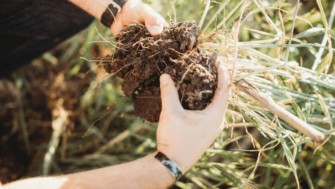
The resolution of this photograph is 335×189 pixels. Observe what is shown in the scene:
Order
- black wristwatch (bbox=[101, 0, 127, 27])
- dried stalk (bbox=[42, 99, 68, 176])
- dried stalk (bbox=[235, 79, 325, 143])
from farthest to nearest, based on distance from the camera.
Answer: dried stalk (bbox=[42, 99, 68, 176]), black wristwatch (bbox=[101, 0, 127, 27]), dried stalk (bbox=[235, 79, 325, 143])

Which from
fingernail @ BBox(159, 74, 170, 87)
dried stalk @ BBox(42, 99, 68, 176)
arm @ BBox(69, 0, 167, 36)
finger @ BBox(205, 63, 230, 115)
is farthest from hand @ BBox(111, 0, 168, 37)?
dried stalk @ BBox(42, 99, 68, 176)

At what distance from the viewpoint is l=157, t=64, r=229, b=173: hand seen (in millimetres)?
626

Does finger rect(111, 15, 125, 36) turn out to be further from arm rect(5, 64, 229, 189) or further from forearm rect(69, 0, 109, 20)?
arm rect(5, 64, 229, 189)

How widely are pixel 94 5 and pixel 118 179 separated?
0.81 m

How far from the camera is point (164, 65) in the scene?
0.70 meters

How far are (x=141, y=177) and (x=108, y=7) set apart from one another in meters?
0.77

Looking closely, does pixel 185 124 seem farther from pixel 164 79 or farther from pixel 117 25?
pixel 117 25

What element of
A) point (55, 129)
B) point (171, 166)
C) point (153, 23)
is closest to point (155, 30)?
point (153, 23)

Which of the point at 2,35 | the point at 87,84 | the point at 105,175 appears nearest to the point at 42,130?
the point at 87,84

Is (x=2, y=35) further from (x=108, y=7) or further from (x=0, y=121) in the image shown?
(x=0, y=121)

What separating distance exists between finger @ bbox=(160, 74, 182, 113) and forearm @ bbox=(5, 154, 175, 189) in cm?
20

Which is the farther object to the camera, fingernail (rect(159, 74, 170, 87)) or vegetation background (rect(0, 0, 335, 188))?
A: vegetation background (rect(0, 0, 335, 188))

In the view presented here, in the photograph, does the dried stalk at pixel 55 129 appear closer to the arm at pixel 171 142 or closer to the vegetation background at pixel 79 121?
the vegetation background at pixel 79 121

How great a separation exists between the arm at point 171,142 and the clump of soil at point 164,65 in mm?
37
